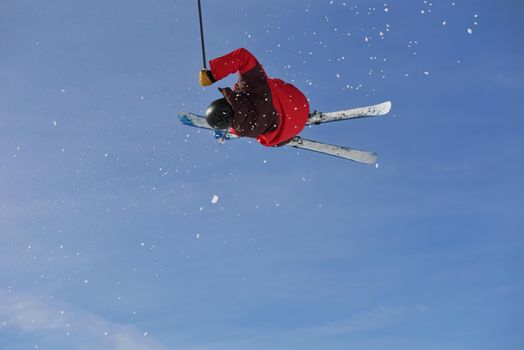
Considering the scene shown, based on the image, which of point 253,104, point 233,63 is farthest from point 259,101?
point 233,63

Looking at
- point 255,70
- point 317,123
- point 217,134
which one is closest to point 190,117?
point 217,134

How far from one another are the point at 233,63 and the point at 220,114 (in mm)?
610

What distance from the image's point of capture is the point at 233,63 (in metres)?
7.14

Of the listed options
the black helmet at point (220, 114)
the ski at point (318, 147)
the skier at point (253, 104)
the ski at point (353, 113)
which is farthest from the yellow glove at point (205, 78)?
the ski at point (318, 147)

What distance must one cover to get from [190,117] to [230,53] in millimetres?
2688

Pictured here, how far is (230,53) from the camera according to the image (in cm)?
722

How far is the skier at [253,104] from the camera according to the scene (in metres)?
7.08

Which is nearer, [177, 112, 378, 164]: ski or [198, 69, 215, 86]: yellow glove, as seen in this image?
[198, 69, 215, 86]: yellow glove

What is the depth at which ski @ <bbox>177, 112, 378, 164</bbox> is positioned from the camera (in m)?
9.78

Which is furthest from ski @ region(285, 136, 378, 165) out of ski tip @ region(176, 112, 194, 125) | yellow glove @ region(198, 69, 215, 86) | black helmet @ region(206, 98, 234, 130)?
yellow glove @ region(198, 69, 215, 86)

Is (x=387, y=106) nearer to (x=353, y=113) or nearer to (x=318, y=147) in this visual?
(x=353, y=113)

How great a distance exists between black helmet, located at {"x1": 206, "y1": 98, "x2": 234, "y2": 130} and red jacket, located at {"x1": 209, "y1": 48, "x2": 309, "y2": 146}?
0.25 ft

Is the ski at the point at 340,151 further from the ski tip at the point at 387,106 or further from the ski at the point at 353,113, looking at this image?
the ski tip at the point at 387,106

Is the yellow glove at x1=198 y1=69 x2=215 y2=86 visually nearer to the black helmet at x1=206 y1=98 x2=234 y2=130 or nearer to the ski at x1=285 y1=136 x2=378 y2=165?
the black helmet at x1=206 y1=98 x2=234 y2=130
